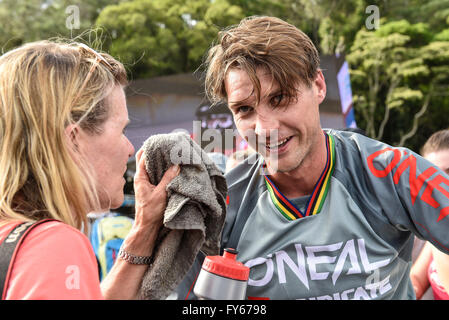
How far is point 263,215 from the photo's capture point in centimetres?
Result: 209

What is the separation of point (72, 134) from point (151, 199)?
0.59 m

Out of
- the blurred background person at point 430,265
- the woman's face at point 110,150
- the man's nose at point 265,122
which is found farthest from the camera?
the blurred background person at point 430,265

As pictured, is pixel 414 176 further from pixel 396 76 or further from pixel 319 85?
pixel 396 76

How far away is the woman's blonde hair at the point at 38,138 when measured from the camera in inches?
47.8

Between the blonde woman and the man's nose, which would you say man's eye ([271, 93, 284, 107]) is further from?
the blonde woman

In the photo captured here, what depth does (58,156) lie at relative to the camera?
1.25 m

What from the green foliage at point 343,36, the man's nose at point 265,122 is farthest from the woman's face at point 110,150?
the green foliage at point 343,36

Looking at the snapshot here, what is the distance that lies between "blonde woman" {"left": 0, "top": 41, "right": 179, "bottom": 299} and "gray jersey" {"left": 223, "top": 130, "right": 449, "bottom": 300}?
A: 28.4 inches

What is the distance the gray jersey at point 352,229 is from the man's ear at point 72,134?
0.93m

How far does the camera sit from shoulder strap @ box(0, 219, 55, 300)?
0.96 m

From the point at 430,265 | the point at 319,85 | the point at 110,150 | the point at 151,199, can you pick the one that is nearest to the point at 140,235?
the point at 151,199

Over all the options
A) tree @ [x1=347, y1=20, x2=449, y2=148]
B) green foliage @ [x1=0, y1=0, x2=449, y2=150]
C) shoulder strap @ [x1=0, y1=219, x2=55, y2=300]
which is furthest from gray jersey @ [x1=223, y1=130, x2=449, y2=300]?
tree @ [x1=347, y1=20, x2=449, y2=148]

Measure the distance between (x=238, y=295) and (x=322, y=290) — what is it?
20.0 inches

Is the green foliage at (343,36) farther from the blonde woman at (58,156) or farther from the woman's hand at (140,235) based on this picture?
the blonde woman at (58,156)
